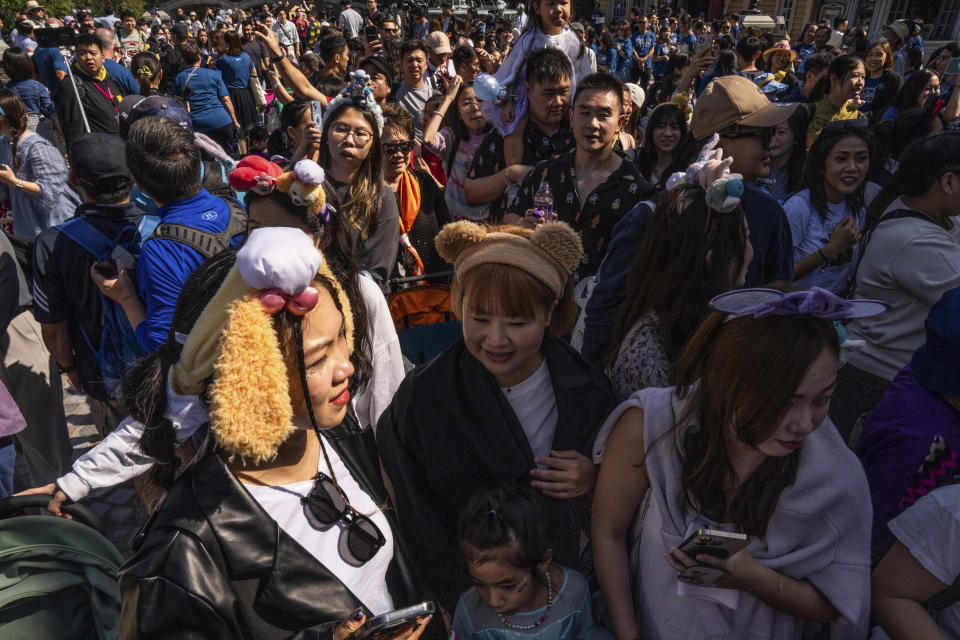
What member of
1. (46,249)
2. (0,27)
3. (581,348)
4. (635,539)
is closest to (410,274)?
(581,348)

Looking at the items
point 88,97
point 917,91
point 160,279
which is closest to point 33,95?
point 88,97

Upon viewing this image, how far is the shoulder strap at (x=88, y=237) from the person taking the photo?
2727 millimetres

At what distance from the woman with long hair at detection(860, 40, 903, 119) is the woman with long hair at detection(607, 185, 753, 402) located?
7128 millimetres

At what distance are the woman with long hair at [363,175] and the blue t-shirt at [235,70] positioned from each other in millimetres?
6639

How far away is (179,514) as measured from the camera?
4.36 feet

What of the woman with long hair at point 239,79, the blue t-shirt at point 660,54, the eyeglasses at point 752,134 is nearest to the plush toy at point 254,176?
the eyeglasses at point 752,134

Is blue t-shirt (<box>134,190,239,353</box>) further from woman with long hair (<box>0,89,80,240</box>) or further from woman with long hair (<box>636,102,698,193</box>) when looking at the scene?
woman with long hair (<box>636,102,698,193</box>)

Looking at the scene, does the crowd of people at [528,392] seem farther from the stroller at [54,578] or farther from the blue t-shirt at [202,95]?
the blue t-shirt at [202,95]

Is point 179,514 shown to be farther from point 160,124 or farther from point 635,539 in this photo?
point 160,124

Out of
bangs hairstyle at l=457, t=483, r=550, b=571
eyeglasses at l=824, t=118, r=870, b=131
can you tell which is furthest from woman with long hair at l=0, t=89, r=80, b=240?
eyeglasses at l=824, t=118, r=870, b=131

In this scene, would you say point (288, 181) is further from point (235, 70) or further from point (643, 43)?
point (643, 43)

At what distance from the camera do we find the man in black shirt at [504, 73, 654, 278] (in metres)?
3.12

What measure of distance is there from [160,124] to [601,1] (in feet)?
Result: 121

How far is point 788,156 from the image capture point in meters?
4.73
